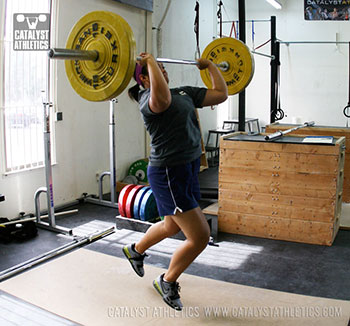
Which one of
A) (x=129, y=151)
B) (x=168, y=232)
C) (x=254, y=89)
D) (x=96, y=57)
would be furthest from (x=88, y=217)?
(x=254, y=89)

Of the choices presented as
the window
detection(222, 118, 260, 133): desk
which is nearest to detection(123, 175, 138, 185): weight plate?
the window

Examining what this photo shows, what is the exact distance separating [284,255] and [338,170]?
73 cm

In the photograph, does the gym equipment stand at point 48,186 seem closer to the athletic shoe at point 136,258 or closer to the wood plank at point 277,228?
the athletic shoe at point 136,258

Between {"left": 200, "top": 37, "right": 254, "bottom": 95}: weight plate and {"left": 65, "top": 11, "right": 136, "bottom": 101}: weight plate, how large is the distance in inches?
49.0

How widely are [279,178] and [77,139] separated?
212 centimetres

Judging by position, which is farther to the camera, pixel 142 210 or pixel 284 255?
pixel 142 210

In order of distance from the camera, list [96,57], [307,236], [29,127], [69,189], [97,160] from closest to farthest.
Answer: [96,57], [307,236], [29,127], [69,189], [97,160]

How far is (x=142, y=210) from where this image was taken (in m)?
3.49

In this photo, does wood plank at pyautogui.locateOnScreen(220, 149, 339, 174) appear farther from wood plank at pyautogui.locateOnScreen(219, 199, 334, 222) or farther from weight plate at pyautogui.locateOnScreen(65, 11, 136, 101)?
weight plate at pyautogui.locateOnScreen(65, 11, 136, 101)

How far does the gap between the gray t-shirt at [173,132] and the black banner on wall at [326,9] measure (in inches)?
248

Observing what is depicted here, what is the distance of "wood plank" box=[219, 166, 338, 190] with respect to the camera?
3188mm

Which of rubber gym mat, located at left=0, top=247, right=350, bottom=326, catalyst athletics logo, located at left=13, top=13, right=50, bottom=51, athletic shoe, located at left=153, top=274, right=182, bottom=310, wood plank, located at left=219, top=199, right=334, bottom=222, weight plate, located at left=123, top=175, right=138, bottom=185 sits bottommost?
rubber gym mat, located at left=0, top=247, right=350, bottom=326

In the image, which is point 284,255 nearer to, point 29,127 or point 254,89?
point 29,127

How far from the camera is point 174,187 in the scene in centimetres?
216
